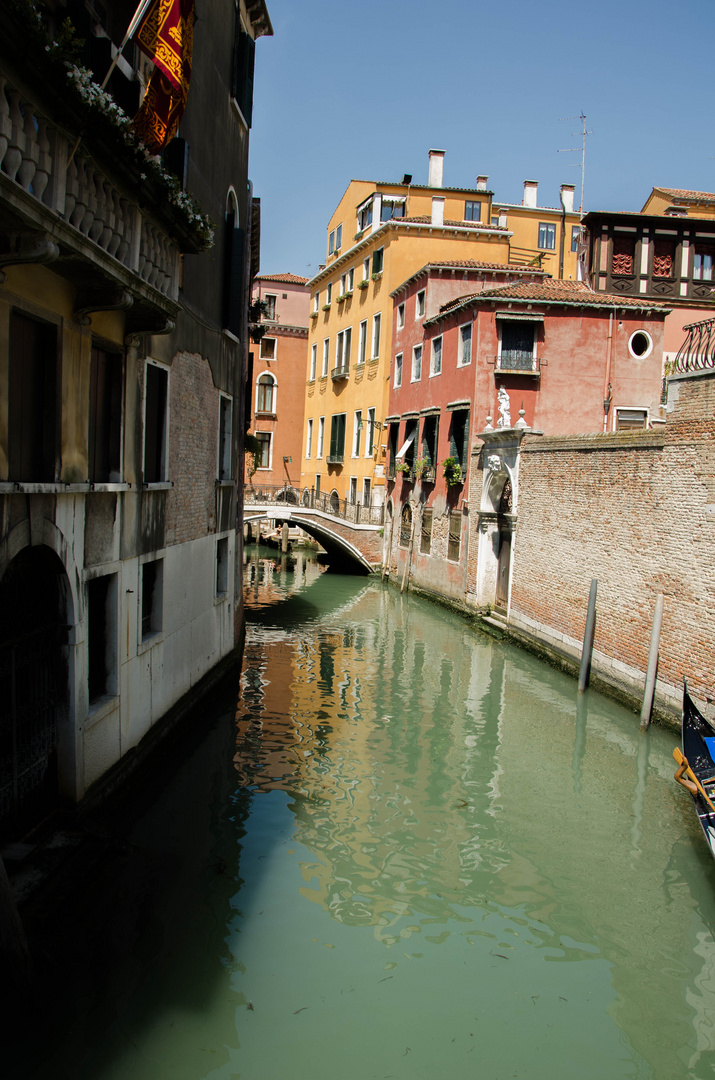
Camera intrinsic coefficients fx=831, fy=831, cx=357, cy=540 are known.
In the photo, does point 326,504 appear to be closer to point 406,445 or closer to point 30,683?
point 406,445

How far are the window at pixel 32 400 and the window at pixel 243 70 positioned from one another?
6735 millimetres

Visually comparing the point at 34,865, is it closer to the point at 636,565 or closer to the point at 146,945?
the point at 146,945

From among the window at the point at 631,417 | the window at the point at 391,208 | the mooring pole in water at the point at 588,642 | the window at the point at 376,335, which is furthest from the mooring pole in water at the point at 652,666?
the window at the point at 391,208

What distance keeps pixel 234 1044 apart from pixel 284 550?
25.2 metres

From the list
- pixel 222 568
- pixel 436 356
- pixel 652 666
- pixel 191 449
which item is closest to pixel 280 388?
pixel 436 356

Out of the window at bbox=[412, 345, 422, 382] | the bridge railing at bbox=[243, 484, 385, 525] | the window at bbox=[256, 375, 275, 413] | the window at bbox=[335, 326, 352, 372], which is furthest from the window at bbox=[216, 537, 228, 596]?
the window at bbox=[256, 375, 275, 413]

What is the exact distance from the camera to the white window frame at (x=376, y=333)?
2575 centimetres

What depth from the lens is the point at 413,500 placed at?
2216 centimetres

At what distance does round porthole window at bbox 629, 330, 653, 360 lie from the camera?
60.0 feet

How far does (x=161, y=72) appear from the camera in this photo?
5.26 meters

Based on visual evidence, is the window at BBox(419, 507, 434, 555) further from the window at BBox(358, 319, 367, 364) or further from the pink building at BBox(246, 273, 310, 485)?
the pink building at BBox(246, 273, 310, 485)

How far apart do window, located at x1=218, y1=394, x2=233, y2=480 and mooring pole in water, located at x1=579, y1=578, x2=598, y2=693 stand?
16.8ft

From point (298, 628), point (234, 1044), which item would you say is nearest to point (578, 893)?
point (234, 1044)

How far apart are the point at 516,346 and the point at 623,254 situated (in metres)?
4.64
